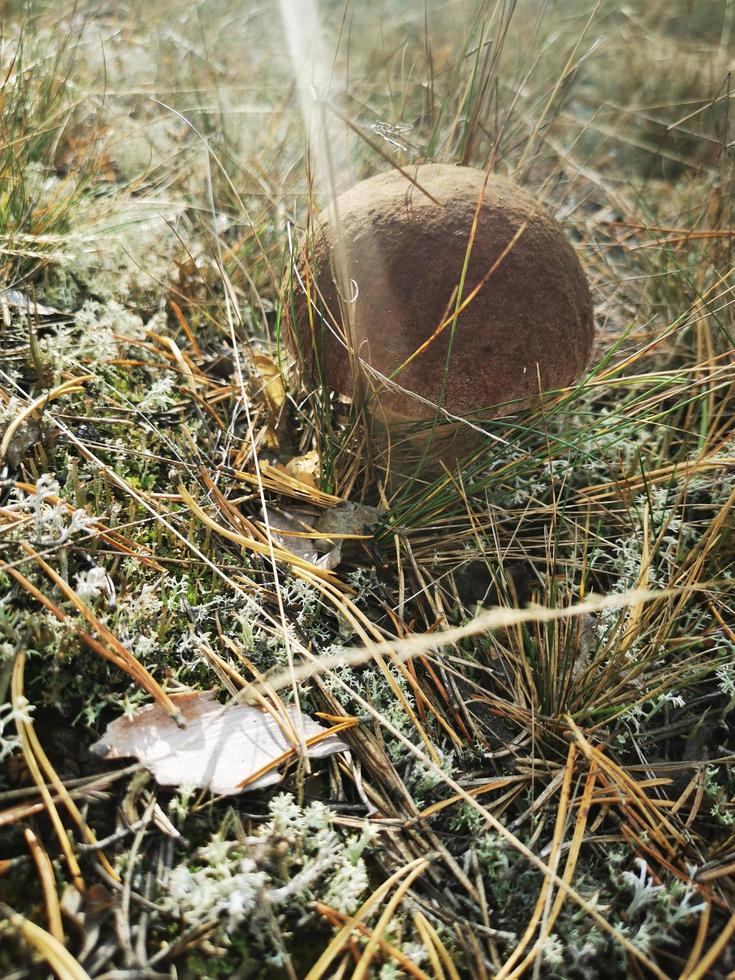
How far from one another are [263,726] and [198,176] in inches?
84.3

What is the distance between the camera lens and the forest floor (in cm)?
116

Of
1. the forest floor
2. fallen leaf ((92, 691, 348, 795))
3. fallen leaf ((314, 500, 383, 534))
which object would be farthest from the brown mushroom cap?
fallen leaf ((92, 691, 348, 795))

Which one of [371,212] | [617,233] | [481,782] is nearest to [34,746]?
[481,782]

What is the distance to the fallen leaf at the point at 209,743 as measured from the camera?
1255mm

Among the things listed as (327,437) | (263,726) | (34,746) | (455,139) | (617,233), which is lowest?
(263,726)

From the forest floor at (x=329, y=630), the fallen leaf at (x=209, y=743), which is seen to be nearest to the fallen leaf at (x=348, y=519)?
the forest floor at (x=329, y=630)

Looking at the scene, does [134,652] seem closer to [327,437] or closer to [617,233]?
[327,437]

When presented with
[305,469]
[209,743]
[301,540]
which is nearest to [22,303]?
[305,469]

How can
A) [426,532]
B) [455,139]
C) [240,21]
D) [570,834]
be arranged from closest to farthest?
[570,834]
[426,532]
[455,139]
[240,21]

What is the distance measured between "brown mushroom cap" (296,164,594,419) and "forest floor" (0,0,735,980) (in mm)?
123

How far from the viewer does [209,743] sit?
1319mm

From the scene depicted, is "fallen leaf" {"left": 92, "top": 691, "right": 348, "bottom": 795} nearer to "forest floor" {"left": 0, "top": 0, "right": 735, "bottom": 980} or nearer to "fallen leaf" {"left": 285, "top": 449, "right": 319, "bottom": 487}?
"forest floor" {"left": 0, "top": 0, "right": 735, "bottom": 980}

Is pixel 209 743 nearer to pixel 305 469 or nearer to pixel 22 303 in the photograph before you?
pixel 305 469

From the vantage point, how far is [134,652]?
1396 mm
